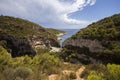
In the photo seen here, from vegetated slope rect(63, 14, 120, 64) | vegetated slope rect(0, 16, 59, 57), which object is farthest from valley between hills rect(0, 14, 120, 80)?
vegetated slope rect(0, 16, 59, 57)

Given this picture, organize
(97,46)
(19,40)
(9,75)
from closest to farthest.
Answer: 1. (9,75)
2. (97,46)
3. (19,40)

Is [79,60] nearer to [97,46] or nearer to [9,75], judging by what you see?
[97,46]

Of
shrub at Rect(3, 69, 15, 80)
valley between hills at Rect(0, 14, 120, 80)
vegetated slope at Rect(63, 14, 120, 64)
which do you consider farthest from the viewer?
vegetated slope at Rect(63, 14, 120, 64)

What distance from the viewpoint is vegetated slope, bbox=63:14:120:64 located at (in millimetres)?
24133

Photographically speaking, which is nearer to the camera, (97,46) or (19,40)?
(97,46)

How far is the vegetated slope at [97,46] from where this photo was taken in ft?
79.2

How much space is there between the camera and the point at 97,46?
2742cm

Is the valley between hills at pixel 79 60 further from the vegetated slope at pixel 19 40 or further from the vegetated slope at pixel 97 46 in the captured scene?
the vegetated slope at pixel 19 40

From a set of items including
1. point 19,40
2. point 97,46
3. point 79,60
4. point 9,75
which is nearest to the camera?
point 9,75

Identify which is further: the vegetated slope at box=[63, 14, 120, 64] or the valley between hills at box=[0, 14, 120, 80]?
the vegetated slope at box=[63, 14, 120, 64]

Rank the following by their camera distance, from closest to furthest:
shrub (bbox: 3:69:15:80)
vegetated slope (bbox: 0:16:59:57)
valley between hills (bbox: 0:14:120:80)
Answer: shrub (bbox: 3:69:15:80), valley between hills (bbox: 0:14:120:80), vegetated slope (bbox: 0:16:59:57)

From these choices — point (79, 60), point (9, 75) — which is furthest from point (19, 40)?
point (9, 75)

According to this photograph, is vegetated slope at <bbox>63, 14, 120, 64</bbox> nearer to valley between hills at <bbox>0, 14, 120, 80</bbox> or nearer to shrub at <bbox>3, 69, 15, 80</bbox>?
valley between hills at <bbox>0, 14, 120, 80</bbox>

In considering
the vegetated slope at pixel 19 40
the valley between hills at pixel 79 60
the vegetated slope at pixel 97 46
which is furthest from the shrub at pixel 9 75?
the vegetated slope at pixel 19 40
